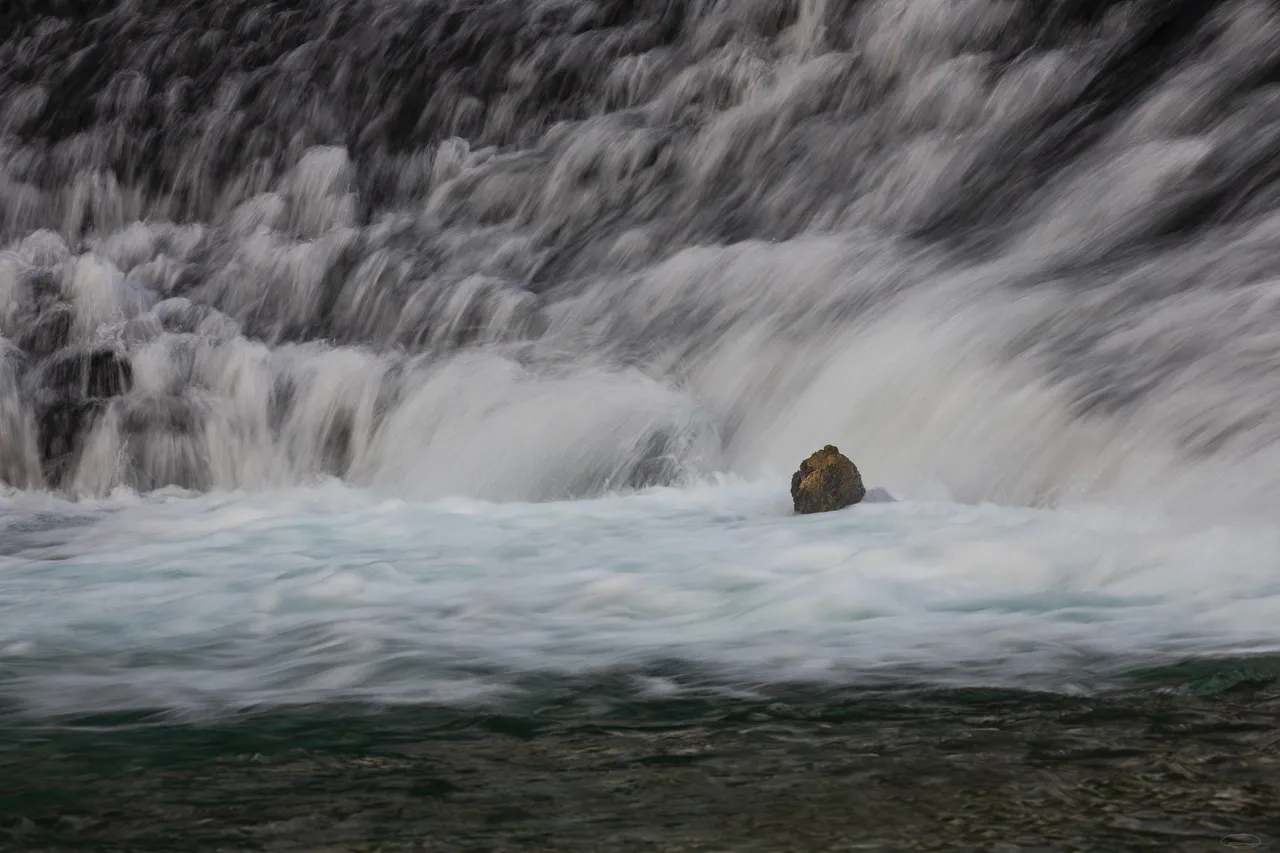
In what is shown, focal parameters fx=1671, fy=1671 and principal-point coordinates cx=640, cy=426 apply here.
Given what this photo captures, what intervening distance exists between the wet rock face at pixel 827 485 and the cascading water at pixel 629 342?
95 millimetres

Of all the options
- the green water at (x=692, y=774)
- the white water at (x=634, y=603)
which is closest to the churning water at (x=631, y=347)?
the white water at (x=634, y=603)

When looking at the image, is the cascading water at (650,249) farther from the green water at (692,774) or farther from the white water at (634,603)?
A: the green water at (692,774)

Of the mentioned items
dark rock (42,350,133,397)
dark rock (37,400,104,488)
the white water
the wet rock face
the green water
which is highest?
dark rock (42,350,133,397)

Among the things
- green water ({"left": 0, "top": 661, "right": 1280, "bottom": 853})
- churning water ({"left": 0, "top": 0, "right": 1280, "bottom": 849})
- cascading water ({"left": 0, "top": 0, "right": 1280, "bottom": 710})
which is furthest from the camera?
cascading water ({"left": 0, "top": 0, "right": 1280, "bottom": 710})

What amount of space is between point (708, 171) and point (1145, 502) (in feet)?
13.8

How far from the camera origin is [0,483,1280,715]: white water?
11.0 feet

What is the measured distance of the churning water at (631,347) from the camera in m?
3.89

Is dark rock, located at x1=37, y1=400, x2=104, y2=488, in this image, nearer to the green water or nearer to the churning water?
the churning water

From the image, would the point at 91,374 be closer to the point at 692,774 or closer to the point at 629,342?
the point at 629,342

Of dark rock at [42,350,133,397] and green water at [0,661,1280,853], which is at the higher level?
dark rock at [42,350,133,397]

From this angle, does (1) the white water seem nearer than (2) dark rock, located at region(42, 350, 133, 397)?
Yes

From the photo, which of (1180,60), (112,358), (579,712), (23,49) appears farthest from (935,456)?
(23,49)

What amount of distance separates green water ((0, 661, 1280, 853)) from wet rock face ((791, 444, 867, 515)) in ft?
8.10

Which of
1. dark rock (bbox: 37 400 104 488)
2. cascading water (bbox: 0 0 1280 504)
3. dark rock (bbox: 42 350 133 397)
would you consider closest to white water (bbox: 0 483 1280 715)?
cascading water (bbox: 0 0 1280 504)
